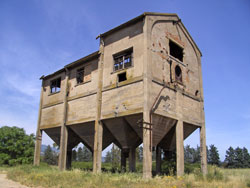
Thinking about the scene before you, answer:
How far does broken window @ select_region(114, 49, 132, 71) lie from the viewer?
59.1 ft

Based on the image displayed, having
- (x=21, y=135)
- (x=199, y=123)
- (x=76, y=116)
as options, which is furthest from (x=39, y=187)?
(x=21, y=135)

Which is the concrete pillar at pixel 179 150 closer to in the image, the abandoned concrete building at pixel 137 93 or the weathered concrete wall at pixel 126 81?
the abandoned concrete building at pixel 137 93

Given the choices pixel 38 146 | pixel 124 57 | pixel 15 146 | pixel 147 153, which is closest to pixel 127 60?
pixel 124 57

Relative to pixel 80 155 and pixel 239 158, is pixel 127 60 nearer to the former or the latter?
pixel 239 158

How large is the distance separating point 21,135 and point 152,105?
24868mm

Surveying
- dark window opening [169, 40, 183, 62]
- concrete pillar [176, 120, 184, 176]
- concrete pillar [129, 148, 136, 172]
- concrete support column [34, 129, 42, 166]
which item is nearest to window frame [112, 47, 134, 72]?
dark window opening [169, 40, 183, 62]

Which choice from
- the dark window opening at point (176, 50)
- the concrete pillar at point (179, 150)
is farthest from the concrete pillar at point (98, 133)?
the dark window opening at point (176, 50)

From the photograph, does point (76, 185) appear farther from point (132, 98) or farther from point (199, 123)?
point (199, 123)

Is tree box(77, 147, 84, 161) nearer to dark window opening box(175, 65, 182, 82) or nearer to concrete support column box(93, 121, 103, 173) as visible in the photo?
concrete support column box(93, 121, 103, 173)

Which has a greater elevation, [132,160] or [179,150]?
[179,150]

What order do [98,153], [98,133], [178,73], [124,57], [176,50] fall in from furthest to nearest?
1. [176,50]
2. [178,73]
3. [124,57]
4. [98,133]
5. [98,153]

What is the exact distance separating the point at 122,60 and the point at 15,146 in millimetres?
22416

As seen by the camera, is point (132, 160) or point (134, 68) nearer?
point (134, 68)

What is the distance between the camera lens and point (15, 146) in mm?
33000
